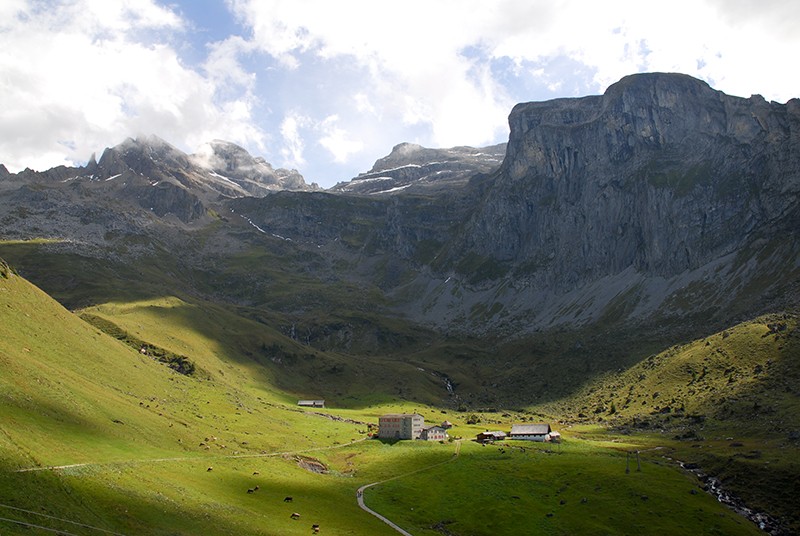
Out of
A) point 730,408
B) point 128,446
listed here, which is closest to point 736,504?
point 730,408

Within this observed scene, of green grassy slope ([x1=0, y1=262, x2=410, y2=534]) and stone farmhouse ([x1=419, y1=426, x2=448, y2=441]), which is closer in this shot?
green grassy slope ([x1=0, y1=262, x2=410, y2=534])

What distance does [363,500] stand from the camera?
3465 inches

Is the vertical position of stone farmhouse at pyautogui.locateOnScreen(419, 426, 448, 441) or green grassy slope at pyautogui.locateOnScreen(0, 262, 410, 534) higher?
green grassy slope at pyautogui.locateOnScreen(0, 262, 410, 534)

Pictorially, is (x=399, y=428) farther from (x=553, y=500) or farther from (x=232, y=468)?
(x=232, y=468)

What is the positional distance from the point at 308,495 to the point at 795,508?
220ft

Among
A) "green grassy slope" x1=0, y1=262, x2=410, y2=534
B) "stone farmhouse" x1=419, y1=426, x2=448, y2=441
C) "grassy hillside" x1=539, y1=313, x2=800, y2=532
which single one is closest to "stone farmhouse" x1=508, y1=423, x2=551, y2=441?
"stone farmhouse" x1=419, y1=426, x2=448, y2=441

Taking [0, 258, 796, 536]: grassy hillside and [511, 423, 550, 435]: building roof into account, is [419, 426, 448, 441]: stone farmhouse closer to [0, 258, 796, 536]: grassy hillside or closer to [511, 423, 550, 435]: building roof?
[0, 258, 796, 536]: grassy hillside

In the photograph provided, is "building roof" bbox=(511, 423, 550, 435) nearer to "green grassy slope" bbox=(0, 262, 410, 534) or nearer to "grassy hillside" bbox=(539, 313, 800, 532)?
"grassy hillside" bbox=(539, 313, 800, 532)

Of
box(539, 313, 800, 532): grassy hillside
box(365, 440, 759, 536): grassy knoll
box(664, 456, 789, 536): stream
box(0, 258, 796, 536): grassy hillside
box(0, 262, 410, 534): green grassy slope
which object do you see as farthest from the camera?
box(539, 313, 800, 532): grassy hillside

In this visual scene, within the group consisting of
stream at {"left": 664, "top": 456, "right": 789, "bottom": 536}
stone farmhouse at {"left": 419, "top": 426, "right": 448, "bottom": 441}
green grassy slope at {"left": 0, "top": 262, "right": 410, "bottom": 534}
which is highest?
green grassy slope at {"left": 0, "top": 262, "right": 410, "bottom": 534}

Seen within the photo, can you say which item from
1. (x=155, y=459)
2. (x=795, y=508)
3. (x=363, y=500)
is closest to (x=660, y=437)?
(x=795, y=508)

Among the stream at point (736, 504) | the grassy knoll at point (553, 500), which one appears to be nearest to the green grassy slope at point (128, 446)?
the grassy knoll at point (553, 500)

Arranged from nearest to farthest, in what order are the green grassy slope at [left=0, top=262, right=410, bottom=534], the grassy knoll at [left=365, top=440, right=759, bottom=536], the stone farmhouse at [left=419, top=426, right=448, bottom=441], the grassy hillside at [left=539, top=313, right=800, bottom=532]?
the green grassy slope at [left=0, top=262, right=410, bottom=534]
the grassy knoll at [left=365, top=440, right=759, bottom=536]
the grassy hillside at [left=539, top=313, right=800, bottom=532]
the stone farmhouse at [left=419, top=426, right=448, bottom=441]

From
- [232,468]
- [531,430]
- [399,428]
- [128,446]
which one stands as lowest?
[531,430]
